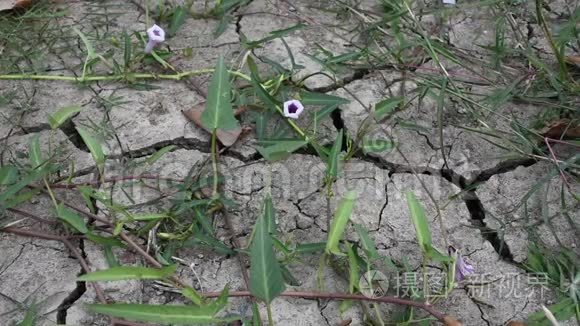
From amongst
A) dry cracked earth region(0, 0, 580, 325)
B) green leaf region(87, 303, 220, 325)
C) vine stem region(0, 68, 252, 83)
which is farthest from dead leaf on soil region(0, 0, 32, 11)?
green leaf region(87, 303, 220, 325)

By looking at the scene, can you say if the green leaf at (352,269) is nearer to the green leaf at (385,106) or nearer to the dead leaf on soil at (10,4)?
the green leaf at (385,106)

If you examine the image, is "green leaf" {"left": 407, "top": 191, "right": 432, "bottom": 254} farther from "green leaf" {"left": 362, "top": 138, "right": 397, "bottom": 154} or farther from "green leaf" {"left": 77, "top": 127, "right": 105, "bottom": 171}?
"green leaf" {"left": 77, "top": 127, "right": 105, "bottom": 171}

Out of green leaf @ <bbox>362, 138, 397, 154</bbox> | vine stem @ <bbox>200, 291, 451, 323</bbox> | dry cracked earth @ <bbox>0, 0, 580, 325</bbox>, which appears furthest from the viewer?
green leaf @ <bbox>362, 138, 397, 154</bbox>

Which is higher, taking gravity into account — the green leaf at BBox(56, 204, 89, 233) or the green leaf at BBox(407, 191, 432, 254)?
the green leaf at BBox(407, 191, 432, 254)

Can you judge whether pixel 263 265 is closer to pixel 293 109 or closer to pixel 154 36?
pixel 293 109

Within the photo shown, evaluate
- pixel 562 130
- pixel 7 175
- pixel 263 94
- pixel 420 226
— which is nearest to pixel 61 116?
pixel 7 175

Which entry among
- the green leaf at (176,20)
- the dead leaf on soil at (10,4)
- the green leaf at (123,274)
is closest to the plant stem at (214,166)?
the green leaf at (123,274)
